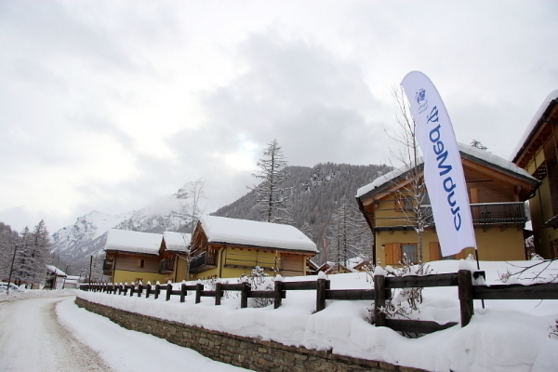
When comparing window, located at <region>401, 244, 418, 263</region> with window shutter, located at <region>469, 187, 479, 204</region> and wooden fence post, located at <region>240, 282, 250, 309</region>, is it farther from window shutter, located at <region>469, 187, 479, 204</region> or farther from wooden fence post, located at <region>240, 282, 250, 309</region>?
wooden fence post, located at <region>240, 282, 250, 309</region>

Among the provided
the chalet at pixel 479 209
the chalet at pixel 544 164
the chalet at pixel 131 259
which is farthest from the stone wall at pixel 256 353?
the chalet at pixel 131 259

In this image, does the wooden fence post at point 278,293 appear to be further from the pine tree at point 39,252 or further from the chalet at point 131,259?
the pine tree at point 39,252

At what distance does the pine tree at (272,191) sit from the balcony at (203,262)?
10334 mm

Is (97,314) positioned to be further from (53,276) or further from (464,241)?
(53,276)

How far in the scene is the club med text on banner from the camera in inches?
216

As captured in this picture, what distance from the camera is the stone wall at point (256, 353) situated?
5.69 meters

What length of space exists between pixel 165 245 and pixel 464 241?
122 ft

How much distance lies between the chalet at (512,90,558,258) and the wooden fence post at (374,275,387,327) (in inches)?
520

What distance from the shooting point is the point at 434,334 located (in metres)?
4.90

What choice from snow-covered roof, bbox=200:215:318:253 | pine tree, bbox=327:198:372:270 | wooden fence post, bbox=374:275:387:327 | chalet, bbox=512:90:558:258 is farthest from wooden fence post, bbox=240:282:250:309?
pine tree, bbox=327:198:372:270

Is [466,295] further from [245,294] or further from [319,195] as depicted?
[319,195]

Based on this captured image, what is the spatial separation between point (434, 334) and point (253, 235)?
79.5 ft

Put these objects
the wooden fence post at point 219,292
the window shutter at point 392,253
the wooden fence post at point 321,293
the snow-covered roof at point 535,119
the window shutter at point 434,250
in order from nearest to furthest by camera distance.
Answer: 1. the wooden fence post at point 321,293
2. the wooden fence post at point 219,292
3. the snow-covered roof at point 535,119
4. the window shutter at point 434,250
5. the window shutter at point 392,253

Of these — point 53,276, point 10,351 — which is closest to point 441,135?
point 10,351
